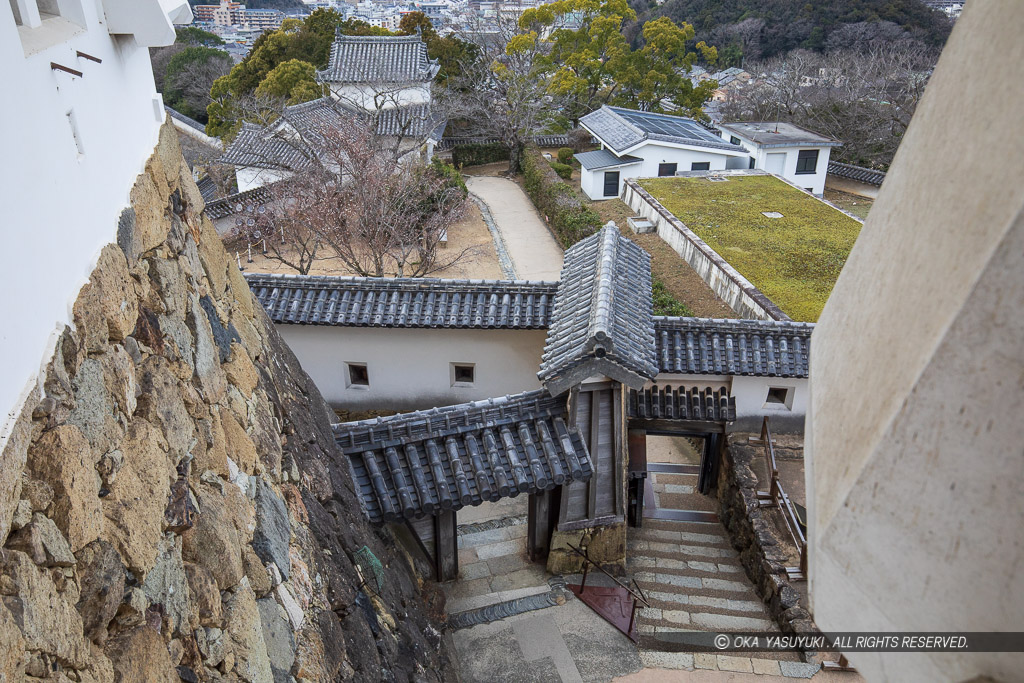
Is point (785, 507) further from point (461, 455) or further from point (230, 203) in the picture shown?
point (230, 203)

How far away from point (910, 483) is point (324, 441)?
5.71m

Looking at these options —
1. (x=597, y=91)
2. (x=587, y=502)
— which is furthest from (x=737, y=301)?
(x=597, y=91)

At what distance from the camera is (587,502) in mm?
8672

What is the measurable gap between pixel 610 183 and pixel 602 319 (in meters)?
22.8

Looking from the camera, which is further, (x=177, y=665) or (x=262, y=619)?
(x=262, y=619)

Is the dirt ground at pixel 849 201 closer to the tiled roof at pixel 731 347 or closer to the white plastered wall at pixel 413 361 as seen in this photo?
the tiled roof at pixel 731 347

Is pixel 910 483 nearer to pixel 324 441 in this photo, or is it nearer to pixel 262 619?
pixel 262 619

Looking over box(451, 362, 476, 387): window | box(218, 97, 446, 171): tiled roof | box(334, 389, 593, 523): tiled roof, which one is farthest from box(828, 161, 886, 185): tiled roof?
box(334, 389, 593, 523): tiled roof

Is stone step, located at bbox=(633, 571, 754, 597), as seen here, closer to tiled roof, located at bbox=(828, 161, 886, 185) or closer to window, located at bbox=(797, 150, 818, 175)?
window, located at bbox=(797, 150, 818, 175)

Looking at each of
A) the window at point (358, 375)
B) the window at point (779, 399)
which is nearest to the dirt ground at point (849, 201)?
the window at point (779, 399)

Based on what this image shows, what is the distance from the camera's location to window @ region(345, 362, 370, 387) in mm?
12359

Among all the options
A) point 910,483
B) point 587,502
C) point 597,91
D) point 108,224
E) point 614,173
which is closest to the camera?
point 910,483

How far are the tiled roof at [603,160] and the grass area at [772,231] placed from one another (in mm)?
1809

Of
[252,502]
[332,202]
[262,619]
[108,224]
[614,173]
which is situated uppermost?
[108,224]
